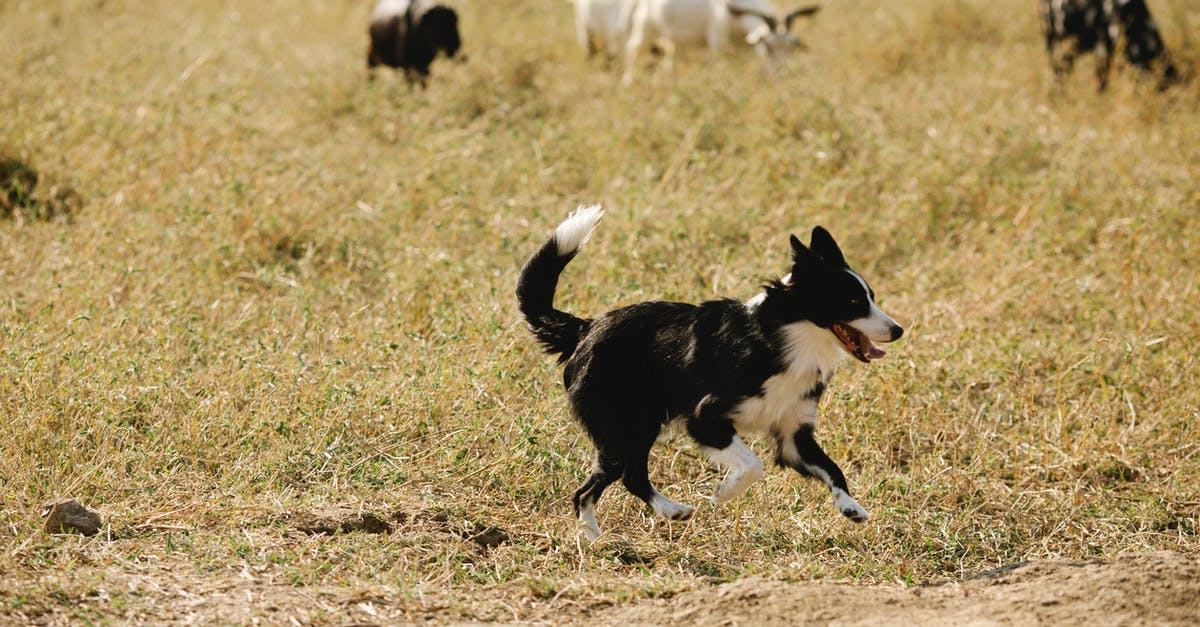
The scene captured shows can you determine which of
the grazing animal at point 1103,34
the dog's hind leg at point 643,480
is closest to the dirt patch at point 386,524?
the dog's hind leg at point 643,480

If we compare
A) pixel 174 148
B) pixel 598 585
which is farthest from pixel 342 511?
pixel 174 148

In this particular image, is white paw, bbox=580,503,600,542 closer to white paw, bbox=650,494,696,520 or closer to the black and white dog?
the black and white dog

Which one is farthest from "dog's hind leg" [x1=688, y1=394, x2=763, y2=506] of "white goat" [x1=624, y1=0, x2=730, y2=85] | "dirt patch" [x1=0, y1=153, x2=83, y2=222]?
"white goat" [x1=624, y1=0, x2=730, y2=85]

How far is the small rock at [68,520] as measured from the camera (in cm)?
462

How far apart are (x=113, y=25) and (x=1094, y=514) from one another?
11341 millimetres

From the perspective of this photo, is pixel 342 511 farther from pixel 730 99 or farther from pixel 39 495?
pixel 730 99

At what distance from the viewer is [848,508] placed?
15.5ft

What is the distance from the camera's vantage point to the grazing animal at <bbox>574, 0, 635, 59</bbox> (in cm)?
1403

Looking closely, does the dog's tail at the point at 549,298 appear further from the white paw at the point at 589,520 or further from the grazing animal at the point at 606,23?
the grazing animal at the point at 606,23

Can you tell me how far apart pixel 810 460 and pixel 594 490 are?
793mm

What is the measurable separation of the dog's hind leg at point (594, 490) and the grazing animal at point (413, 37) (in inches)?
285

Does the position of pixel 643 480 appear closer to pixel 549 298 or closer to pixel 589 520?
pixel 589 520

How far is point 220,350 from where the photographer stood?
6176 millimetres

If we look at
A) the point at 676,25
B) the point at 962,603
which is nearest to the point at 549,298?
the point at 962,603
